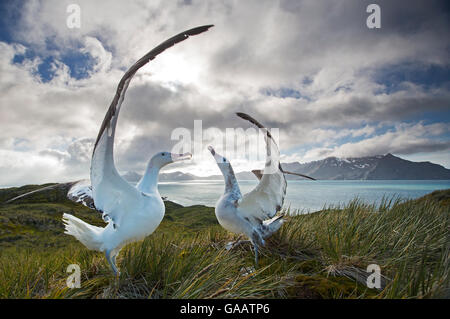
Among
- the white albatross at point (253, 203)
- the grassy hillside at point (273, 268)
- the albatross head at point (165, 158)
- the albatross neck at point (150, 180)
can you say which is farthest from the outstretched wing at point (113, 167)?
the white albatross at point (253, 203)

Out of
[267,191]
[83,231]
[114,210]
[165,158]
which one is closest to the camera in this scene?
[83,231]

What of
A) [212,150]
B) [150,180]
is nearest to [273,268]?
[212,150]

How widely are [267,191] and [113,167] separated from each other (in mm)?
2554

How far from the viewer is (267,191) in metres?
4.15

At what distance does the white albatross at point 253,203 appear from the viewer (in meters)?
3.99

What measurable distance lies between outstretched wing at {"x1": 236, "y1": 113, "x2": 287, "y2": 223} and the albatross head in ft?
3.89

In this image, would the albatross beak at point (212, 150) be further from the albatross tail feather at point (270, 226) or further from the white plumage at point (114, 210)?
the albatross tail feather at point (270, 226)

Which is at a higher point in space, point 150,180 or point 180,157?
point 180,157

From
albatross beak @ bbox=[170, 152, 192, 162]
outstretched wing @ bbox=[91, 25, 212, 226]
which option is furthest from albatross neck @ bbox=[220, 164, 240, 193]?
outstretched wing @ bbox=[91, 25, 212, 226]

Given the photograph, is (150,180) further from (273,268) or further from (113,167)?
(273,268)

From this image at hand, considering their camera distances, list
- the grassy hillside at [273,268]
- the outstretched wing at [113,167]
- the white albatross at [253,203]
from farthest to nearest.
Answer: the white albatross at [253,203] < the grassy hillside at [273,268] < the outstretched wing at [113,167]

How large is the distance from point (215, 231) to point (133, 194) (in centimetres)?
302

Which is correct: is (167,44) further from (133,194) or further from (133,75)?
(133,194)

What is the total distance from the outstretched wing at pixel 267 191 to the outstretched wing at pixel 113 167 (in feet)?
5.71
